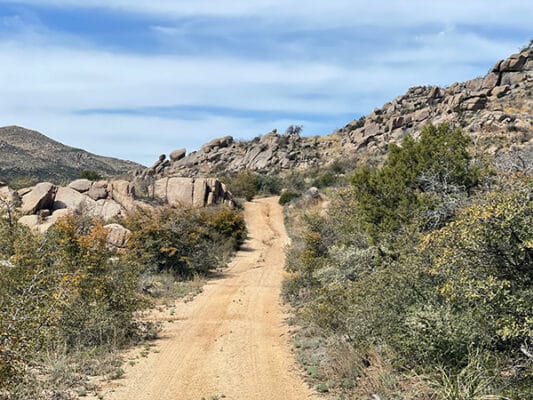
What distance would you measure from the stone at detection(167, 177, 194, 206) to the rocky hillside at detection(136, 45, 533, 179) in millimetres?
12904

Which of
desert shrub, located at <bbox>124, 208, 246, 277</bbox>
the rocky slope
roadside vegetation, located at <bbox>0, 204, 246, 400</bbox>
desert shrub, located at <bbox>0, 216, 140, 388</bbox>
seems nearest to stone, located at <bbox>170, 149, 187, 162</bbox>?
the rocky slope

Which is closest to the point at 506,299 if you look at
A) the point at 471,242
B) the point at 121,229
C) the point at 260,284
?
the point at 471,242

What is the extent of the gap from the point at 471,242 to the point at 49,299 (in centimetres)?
567

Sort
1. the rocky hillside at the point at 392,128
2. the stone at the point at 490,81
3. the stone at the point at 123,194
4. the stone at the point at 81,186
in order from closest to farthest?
the stone at the point at 123,194 < the stone at the point at 81,186 < the rocky hillside at the point at 392,128 < the stone at the point at 490,81

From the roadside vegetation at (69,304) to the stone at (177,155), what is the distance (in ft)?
189

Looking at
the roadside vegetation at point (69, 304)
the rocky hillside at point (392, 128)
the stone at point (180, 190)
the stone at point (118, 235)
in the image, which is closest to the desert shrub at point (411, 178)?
the roadside vegetation at point (69, 304)

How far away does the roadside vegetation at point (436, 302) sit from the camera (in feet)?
19.9

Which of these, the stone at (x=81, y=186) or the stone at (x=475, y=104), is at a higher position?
the stone at (x=475, y=104)

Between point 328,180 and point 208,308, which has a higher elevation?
point 328,180

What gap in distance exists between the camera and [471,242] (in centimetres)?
625

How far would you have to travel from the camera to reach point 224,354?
11.4 m

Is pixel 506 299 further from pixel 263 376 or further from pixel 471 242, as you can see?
pixel 263 376

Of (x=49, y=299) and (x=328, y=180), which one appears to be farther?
(x=328, y=180)

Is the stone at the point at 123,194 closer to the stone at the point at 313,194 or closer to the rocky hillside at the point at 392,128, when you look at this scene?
the stone at the point at 313,194
